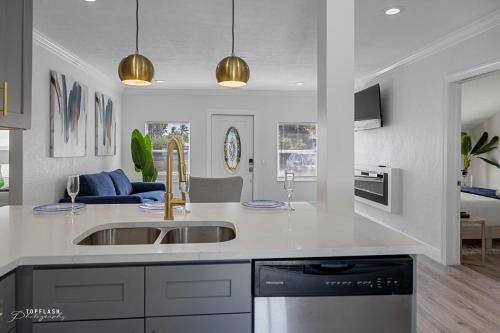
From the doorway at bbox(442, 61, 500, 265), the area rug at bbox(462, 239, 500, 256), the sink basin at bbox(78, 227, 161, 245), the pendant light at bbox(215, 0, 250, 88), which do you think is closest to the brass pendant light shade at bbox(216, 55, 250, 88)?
the pendant light at bbox(215, 0, 250, 88)

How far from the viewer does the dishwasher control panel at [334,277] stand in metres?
1.23

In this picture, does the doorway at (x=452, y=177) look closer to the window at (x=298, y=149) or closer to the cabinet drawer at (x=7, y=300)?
the window at (x=298, y=149)

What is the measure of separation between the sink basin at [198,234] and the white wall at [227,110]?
5.31 m

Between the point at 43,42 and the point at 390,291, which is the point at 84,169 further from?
the point at 390,291

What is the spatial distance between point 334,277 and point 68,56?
437cm

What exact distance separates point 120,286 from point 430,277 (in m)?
3.13

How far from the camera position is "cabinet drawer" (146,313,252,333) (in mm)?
1181

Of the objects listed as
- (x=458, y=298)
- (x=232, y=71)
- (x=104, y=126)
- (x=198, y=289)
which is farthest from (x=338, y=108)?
(x=104, y=126)

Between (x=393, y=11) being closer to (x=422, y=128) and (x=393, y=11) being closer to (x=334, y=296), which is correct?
(x=422, y=128)

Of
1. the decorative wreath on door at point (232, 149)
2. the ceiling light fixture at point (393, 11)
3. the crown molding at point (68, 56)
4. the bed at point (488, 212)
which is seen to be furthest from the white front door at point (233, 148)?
the ceiling light fixture at point (393, 11)

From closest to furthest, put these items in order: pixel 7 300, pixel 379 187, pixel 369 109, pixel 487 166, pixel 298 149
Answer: pixel 7 300, pixel 379 187, pixel 369 109, pixel 487 166, pixel 298 149

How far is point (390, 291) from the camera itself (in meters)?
1.27

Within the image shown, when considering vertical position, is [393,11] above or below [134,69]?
above

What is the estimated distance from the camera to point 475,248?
172 inches
